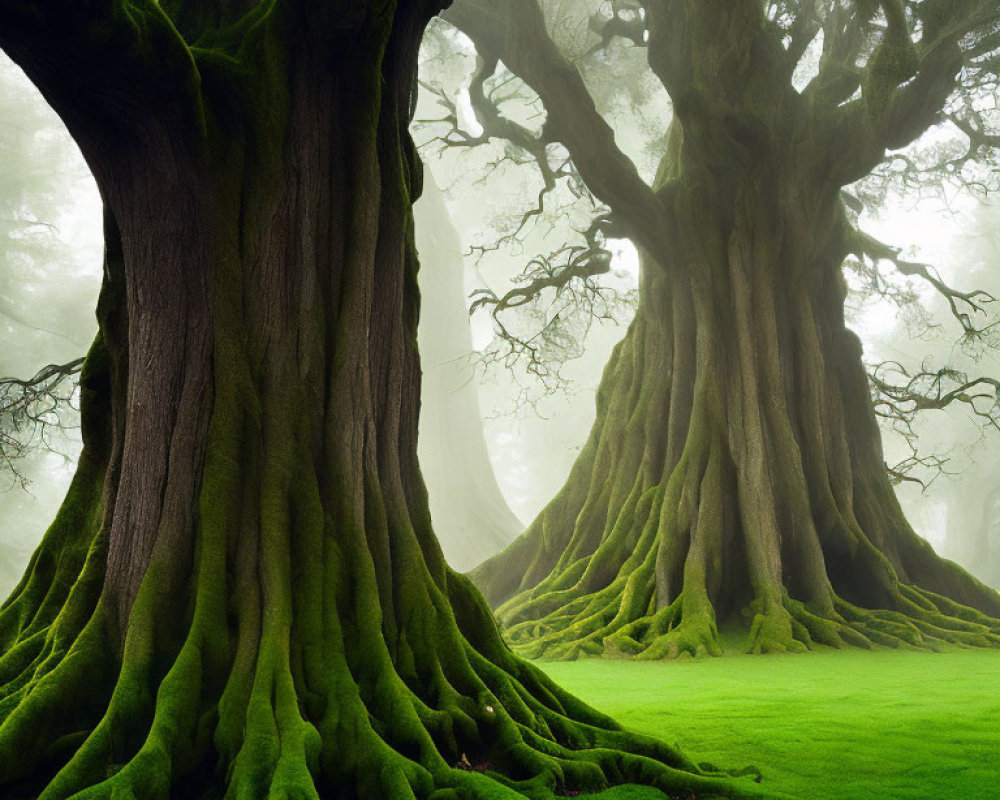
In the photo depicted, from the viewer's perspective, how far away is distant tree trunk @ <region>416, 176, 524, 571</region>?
28.7m

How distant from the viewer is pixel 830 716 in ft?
15.3

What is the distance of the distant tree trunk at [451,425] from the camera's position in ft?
94.2

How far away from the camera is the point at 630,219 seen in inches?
450

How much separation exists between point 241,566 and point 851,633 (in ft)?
23.3

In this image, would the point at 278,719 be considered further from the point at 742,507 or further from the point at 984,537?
the point at 984,537

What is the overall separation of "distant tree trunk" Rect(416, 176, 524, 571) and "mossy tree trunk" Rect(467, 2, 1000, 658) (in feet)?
55.6

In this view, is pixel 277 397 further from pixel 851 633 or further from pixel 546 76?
pixel 546 76

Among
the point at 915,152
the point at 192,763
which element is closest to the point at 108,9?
the point at 192,763

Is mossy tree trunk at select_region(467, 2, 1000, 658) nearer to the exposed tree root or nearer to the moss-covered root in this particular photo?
the exposed tree root

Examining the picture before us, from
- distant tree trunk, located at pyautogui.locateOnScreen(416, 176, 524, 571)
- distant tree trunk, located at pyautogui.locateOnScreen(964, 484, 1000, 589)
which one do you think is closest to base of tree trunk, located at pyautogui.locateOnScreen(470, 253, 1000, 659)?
distant tree trunk, located at pyautogui.locateOnScreen(416, 176, 524, 571)

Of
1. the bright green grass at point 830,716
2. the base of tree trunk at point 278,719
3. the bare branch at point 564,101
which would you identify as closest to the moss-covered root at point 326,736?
the base of tree trunk at point 278,719

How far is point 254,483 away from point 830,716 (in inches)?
138

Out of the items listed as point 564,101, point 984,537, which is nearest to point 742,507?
point 564,101

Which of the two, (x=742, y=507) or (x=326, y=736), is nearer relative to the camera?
(x=326, y=736)
